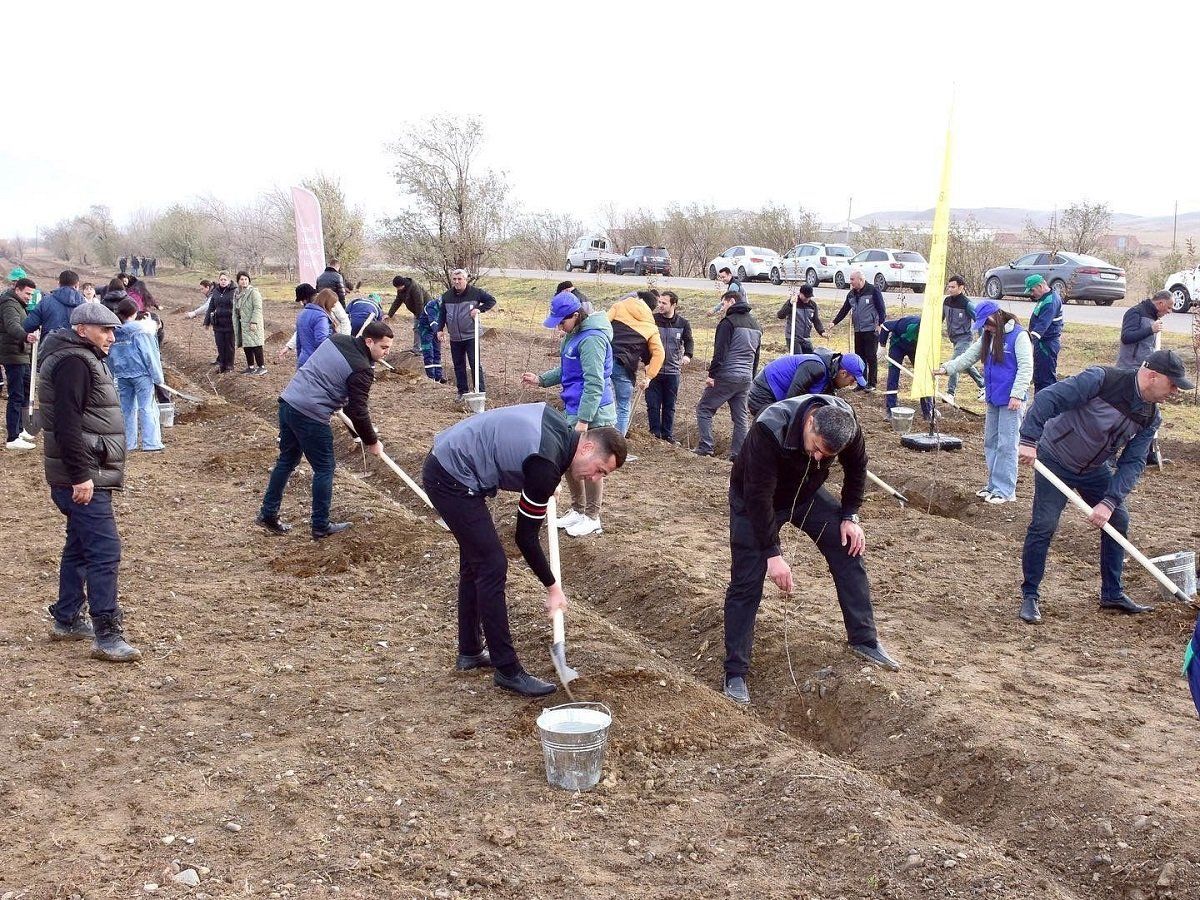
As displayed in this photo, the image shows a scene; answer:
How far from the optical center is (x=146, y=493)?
Result: 931cm

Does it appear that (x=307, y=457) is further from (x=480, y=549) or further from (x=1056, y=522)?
(x=1056, y=522)

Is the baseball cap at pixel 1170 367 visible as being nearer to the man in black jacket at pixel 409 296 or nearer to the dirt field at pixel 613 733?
the dirt field at pixel 613 733

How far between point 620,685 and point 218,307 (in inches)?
520

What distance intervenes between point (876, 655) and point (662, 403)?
249 inches

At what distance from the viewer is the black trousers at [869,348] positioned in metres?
13.9

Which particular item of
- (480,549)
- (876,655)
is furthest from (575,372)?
(876,655)

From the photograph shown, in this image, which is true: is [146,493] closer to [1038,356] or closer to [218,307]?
[218,307]

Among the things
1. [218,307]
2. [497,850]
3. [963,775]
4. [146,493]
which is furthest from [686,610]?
[218,307]

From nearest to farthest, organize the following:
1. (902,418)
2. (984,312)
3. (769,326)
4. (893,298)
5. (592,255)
A: (984,312) < (902,418) < (769,326) < (893,298) < (592,255)

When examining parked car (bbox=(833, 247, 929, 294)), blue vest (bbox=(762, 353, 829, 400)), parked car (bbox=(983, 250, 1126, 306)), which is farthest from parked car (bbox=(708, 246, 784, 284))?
blue vest (bbox=(762, 353, 829, 400))

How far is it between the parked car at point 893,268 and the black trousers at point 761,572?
76.2 feet

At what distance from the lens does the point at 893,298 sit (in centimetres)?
2603

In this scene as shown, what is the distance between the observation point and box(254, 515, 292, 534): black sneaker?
26.6 feet

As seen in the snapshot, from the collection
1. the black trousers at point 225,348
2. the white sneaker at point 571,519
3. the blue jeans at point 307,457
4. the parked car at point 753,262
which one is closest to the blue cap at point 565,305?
the white sneaker at point 571,519
